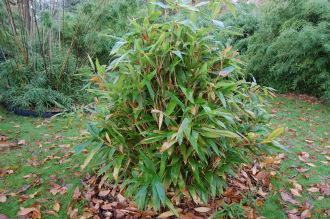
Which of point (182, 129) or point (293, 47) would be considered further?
point (293, 47)

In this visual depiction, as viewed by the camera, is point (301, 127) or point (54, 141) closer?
point (54, 141)

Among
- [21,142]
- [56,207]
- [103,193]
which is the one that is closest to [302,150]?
[103,193]

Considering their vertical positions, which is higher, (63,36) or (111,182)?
(63,36)

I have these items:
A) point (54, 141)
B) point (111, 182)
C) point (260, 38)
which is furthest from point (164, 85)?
point (260, 38)

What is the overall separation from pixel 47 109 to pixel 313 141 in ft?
10.1

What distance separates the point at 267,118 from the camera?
2170mm

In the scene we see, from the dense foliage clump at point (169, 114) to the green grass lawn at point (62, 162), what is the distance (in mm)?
394

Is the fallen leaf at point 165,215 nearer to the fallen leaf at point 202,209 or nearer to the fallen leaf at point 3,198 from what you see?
the fallen leaf at point 202,209

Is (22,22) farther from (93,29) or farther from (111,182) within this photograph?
(111,182)

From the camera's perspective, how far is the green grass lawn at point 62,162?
202cm

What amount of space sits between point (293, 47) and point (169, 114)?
3.82 meters

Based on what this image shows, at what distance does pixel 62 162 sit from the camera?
2.52 metres

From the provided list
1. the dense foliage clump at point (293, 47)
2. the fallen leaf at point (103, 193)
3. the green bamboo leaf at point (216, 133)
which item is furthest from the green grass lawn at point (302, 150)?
the fallen leaf at point (103, 193)

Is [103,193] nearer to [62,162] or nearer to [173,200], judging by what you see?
[173,200]
